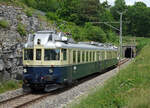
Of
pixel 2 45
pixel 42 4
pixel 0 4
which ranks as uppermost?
pixel 42 4

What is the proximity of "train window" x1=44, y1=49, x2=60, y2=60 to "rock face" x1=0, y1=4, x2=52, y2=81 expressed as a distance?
2.83 meters

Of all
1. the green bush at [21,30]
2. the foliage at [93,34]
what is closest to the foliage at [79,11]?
the foliage at [93,34]

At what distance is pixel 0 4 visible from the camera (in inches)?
783

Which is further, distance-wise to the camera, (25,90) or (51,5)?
(51,5)

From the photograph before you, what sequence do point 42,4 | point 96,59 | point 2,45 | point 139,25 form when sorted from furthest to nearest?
point 139,25, point 42,4, point 96,59, point 2,45

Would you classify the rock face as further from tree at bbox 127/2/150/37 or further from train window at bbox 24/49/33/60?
tree at bbox 127/2/150/37

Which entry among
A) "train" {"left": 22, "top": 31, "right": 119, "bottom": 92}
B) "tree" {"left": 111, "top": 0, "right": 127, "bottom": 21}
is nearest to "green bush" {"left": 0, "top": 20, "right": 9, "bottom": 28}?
"train" {"left": 22, "top": 31, "right": 119, "bottom": 92}

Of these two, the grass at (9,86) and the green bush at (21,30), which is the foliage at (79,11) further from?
the grass at (9,86)

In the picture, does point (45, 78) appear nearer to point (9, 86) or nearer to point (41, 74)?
point (41, 74)

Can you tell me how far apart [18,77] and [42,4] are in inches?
2210

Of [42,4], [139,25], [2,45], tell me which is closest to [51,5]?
[42,4]

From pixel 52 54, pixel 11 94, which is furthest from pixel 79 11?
pixel 11 94

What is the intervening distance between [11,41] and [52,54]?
4.39 meters

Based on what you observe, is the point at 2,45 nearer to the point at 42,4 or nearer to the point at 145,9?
the point at 42,4
